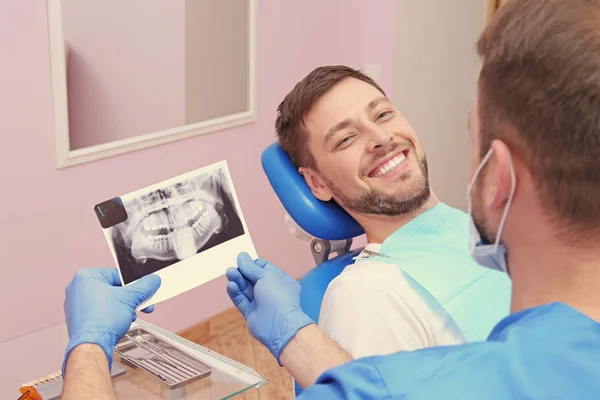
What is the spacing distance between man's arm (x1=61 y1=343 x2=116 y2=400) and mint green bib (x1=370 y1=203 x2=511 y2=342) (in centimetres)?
62

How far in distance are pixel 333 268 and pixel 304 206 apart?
161mm

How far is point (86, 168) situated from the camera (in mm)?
2354

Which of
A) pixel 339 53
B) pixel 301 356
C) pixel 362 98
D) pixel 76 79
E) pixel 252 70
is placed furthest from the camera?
pixel 339 53

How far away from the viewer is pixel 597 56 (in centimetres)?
71

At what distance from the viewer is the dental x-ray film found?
1.36 meters

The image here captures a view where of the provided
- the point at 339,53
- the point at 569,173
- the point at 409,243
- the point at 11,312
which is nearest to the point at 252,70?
the point at 339,53

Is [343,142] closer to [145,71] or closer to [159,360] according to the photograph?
[159,360]

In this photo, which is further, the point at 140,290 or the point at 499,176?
the point at 140,290

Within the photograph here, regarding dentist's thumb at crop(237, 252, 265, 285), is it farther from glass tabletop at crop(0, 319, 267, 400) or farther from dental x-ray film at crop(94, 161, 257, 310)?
glass tabletop at crop(0, 319, 267, 400)

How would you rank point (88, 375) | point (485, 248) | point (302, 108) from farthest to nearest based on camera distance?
point (302, 108)
point (88, 375)
point (485, 248)

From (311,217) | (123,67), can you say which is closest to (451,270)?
(311,217)

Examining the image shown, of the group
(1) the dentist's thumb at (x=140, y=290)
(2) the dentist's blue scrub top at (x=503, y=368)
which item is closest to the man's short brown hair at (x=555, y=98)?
(2) the dentist's blue scrub top at (x=503, y=368)

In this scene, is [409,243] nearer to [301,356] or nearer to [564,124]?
[301,356]

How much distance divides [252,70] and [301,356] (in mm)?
1817
